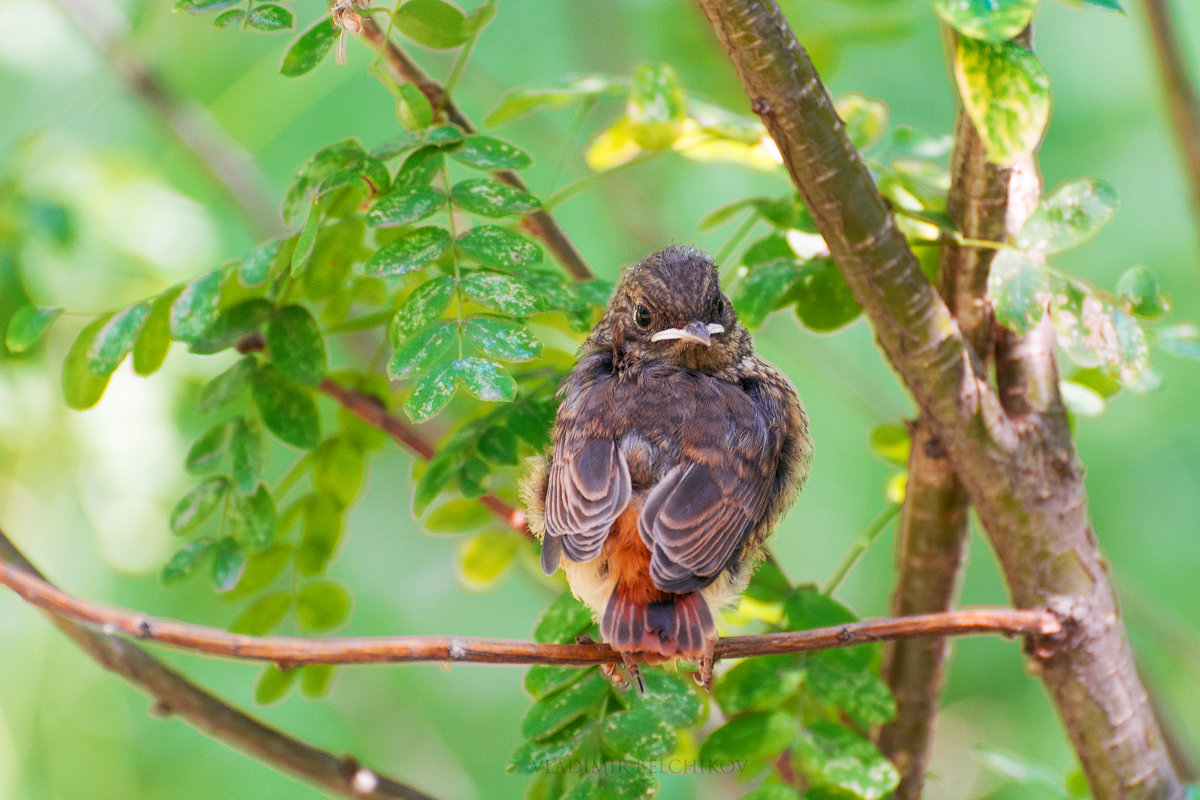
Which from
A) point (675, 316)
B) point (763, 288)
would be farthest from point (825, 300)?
point (675, 316)

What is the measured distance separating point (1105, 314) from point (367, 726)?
97.8 inches

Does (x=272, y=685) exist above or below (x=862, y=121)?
below

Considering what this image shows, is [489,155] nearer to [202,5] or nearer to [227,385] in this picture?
[202,5]

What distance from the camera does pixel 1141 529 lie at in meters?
3.71

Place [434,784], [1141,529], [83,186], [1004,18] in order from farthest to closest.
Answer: [1141,529]
[434,784]
[83,186]
[1004,18]

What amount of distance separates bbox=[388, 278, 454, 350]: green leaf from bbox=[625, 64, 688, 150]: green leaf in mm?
464

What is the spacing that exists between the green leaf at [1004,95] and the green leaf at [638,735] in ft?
3.03

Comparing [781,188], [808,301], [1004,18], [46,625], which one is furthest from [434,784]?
[1004,18]

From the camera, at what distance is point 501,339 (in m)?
1.52

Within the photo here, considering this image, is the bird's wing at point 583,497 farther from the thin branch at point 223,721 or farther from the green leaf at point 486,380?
the thin branch at point 223,721

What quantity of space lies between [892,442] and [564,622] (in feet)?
2.66

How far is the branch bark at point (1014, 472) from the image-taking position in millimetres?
1617

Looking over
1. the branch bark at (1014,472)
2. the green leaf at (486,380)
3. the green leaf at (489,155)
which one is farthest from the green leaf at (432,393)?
the branch bark at (1014,472)

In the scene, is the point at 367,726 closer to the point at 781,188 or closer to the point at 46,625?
the point at 46,625
